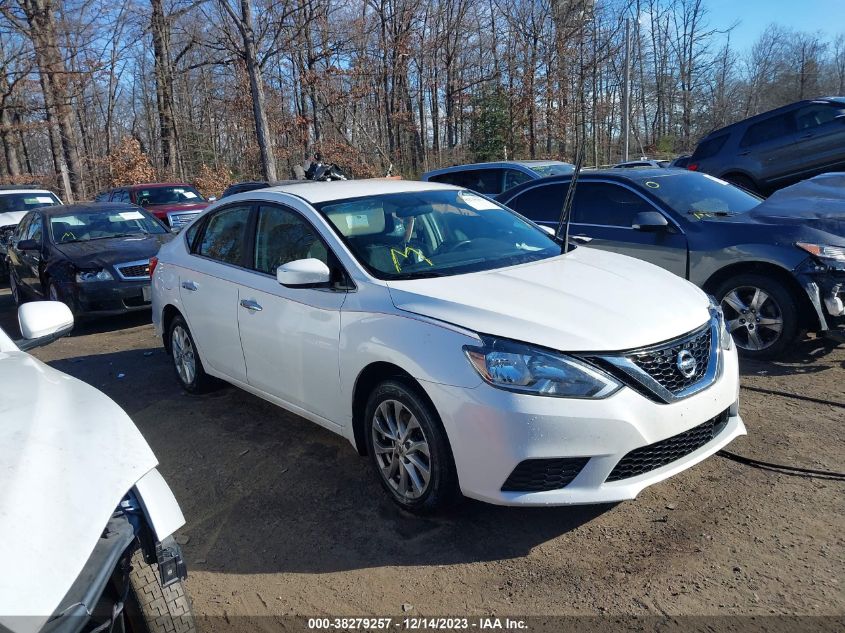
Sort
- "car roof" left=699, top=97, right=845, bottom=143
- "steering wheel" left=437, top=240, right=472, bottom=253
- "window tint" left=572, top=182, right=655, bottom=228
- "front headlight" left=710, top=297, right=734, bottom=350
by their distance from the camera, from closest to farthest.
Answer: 1. "front headlight" left=710, top=297, right=734, bottom=350
2. "steering wheel" left=437, top=240, right=472, bottom=253
3. "window tint" left=572, top=182, right=655, bottom=228
4. "car roof" left=699, top=97, right=845, bottom=143

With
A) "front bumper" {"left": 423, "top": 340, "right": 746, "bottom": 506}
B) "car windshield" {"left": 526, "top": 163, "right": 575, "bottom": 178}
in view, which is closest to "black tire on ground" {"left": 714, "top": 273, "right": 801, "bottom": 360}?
"front bumper" {"left": 423, "top": 340, "right": 746, "bottom": 506}

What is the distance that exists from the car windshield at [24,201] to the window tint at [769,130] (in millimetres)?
14234

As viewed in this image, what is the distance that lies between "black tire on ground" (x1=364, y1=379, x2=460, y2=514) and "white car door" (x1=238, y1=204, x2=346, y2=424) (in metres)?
0.40

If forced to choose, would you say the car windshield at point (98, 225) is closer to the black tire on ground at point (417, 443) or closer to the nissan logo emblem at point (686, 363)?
the black tire on ground at point (417, 443)

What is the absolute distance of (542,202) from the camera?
287 inches

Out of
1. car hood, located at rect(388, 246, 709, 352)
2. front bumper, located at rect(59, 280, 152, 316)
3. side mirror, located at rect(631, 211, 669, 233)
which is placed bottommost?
front bumper, located at rect(59, 280, 152, 316)

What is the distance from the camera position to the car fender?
6.71ft

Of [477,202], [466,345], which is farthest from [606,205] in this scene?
[466,345]

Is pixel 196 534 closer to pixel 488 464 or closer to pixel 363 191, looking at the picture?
pixel 488 464

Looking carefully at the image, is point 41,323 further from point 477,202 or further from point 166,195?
point 166,195

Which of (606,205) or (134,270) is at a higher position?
(606,205)

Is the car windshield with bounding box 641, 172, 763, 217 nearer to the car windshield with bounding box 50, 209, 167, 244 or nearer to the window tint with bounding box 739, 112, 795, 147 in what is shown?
the window tint with bounding box 739, 112, 795, 147

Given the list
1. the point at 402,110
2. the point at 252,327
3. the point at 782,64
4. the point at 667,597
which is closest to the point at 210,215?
the point at 252,327

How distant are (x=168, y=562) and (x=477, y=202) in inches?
132
